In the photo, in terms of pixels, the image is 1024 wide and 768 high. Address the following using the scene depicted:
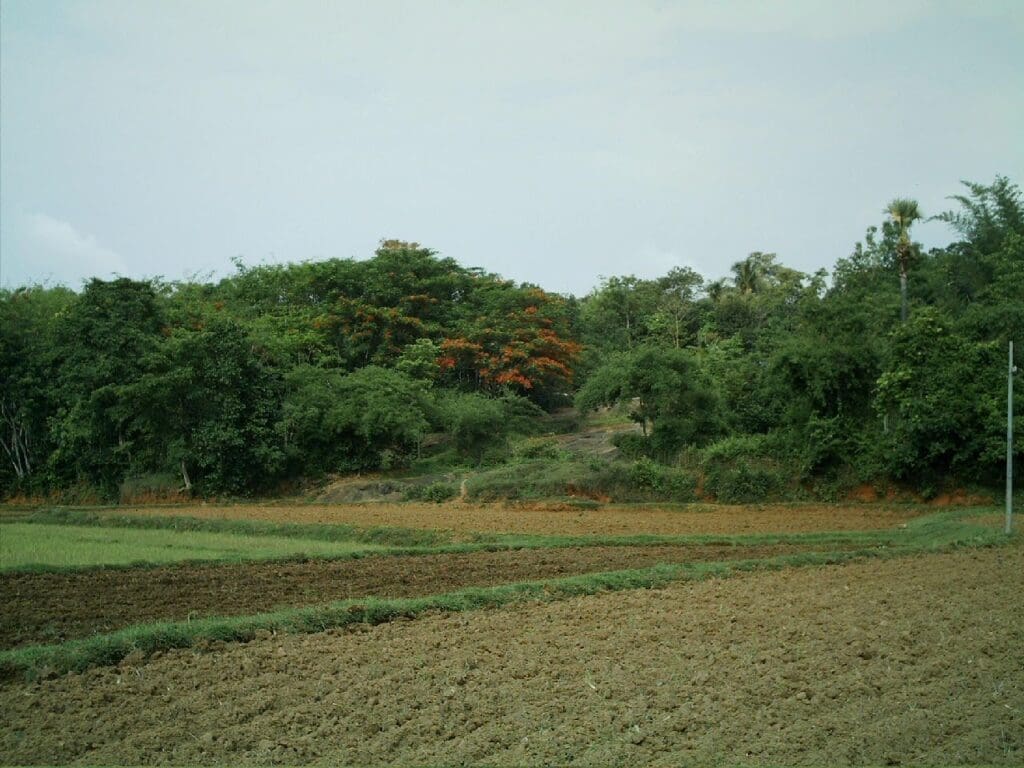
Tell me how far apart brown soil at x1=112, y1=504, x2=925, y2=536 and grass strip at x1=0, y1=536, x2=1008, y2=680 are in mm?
6367

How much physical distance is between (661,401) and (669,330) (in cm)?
1663

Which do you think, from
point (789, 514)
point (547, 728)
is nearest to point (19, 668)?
point (547, 728)

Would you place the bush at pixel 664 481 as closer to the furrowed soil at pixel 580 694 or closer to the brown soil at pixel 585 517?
the brown soil at pixel 585 517

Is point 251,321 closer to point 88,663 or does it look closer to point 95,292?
point 95,292

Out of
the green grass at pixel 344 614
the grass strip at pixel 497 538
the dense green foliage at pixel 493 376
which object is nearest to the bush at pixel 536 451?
the dense green foliage at pixel 493 376

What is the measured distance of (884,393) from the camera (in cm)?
2731

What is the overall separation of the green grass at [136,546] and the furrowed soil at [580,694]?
29.5ft

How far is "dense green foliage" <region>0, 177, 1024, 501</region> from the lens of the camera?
2814 centimetres

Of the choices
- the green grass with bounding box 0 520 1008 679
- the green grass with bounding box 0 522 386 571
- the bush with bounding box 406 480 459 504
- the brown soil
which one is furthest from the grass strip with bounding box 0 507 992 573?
the bush with bounding box 406 480 459 504

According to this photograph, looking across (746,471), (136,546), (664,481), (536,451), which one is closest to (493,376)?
(536,451)

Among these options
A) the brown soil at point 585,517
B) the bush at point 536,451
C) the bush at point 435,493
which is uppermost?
the bush at point 536,451

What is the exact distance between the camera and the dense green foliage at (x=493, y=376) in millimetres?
28141

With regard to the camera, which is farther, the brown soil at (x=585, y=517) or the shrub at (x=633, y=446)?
the shrub at (x=633, y=446)

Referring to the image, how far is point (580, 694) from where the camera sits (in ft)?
27.0
